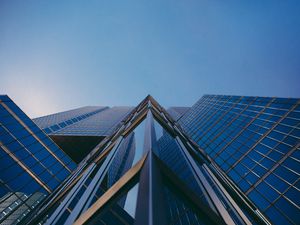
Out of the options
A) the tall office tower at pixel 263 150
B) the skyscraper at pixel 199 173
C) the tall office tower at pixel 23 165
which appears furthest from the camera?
the tall office tower at pixel 263 150

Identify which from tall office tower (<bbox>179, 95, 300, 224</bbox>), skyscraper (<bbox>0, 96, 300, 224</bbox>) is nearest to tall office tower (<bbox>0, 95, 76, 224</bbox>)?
skyscraper (<bbox>0, 96, 300, 224</bbox>)

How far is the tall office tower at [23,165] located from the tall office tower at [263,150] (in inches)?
818

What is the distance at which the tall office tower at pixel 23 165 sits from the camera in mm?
16125

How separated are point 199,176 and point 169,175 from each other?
280 cm

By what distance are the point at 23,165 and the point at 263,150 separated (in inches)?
1026

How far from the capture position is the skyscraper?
3.47 m

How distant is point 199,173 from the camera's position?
239 inches

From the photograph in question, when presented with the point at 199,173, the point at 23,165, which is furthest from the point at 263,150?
the point at 23,165

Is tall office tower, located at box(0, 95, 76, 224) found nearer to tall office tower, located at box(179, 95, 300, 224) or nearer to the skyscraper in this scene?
the skyscraper

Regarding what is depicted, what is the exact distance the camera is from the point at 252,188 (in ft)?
68.6

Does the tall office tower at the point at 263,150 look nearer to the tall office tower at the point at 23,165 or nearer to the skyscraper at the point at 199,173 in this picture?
the skyscraper at the point at 199,173

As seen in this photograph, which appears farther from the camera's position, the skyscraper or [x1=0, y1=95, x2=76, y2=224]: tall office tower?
[x1=0, y1=95, x2=76, y2=224]: tall office tower

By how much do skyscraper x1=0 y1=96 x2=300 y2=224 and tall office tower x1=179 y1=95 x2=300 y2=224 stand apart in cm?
9

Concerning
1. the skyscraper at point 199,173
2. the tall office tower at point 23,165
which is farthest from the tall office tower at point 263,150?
the tall office tower at point 23,165
